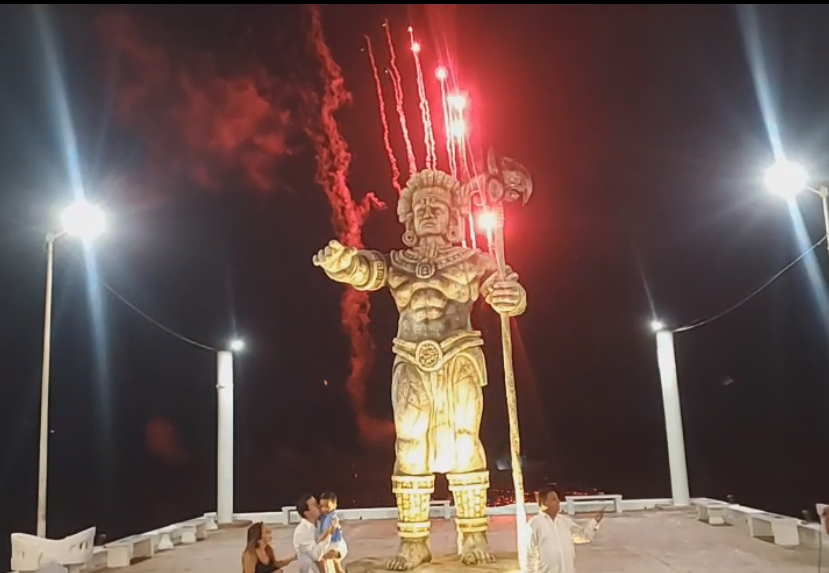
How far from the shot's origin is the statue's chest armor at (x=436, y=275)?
21.4 feet

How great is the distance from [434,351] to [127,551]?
14.0 ft

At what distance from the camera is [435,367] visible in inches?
250

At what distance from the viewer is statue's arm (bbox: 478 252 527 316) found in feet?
20.1

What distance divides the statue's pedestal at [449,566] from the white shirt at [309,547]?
161cm

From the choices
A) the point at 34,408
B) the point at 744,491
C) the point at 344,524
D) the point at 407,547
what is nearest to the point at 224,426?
the point at 344,524

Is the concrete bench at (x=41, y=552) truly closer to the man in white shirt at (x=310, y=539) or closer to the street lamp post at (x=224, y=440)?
the man in white shirt at (x=310, y=539)

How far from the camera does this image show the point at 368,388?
55.0 ft

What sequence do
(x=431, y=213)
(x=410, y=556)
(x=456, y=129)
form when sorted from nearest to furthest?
(x=410, y=556), (x=431, y=213), (x=456, y=129)

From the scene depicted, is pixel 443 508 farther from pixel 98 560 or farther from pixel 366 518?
pixel 98 560

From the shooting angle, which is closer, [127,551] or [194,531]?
[127,551]

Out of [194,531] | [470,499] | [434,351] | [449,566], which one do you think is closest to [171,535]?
[194,531]

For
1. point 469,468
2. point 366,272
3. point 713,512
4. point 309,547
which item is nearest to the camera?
point 309,547

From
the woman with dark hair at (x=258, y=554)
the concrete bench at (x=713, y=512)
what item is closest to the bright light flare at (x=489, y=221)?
the woman with dark hair at (x=258, y=554)

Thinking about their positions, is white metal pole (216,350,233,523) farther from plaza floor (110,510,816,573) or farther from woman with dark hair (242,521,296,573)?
woman with dark hair (242,521,296,573)
